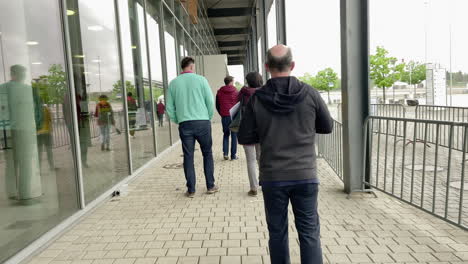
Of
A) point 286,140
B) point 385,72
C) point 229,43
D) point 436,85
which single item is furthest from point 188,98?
point 229,43

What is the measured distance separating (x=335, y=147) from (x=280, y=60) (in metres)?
4.08

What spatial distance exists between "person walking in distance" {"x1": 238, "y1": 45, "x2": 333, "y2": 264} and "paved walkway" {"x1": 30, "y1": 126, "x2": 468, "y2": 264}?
756 millimetres

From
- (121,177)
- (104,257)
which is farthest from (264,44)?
(104,257)

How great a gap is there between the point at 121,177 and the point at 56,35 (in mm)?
2554

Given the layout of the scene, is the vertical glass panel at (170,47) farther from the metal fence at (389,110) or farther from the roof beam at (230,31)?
the roof beam at (230,31)

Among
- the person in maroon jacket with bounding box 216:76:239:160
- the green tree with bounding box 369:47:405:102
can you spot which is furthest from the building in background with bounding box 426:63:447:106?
the green tree with bounding box 369:47:405:102

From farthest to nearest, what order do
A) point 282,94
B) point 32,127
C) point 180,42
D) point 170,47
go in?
point 180,42 → point 170,47 → point 32,127 → point 282,94

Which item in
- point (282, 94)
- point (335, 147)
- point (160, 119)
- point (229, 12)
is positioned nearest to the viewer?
point (282, 94)

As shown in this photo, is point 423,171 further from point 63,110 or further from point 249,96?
point 63,110

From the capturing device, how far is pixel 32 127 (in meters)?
3.33

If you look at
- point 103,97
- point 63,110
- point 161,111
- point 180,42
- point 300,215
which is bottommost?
point 300,215

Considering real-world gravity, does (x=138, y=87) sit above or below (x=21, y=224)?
above

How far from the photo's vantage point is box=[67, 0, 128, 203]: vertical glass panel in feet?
14.3

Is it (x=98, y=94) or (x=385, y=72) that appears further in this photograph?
(x=385, y=72)
